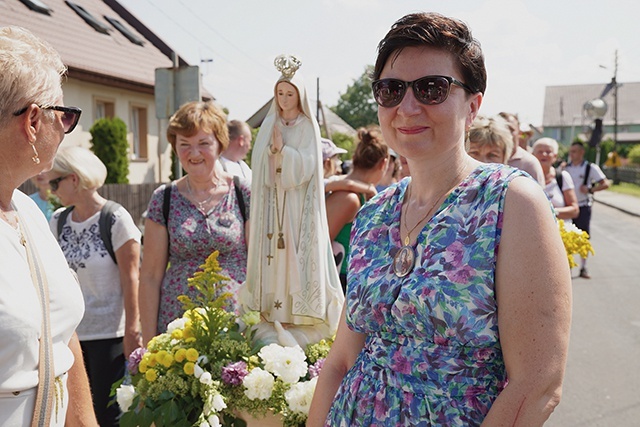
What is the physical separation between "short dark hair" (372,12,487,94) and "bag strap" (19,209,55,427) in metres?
1.19

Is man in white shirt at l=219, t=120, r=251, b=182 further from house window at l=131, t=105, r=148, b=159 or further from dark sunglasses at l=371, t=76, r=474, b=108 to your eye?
house window at l=131, t=105, r=148, b=159

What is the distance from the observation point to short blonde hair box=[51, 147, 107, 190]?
3.94 metres

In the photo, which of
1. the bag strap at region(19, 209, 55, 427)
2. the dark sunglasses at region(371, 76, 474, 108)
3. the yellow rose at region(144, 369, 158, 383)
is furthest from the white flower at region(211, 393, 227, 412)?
the dark sunglasses at region(371, 76, 474, 108)

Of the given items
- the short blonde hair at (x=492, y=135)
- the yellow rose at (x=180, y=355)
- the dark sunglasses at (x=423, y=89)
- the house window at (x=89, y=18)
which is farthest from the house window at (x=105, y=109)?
the dark sunglasses at (x=423, y=89)

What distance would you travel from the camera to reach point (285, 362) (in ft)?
9.40

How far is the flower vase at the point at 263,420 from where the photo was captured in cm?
287

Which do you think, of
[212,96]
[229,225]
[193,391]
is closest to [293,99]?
[229,225]

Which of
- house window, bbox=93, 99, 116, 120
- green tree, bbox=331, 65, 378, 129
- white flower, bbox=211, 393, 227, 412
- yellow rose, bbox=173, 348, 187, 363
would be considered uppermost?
green tree, bbox=331, 65, 378, 129

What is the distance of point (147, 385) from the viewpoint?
9.95ft

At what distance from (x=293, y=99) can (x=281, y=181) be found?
396 mm

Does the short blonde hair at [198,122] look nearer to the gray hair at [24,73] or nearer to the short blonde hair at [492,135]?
the short blonde hair at [492,135]

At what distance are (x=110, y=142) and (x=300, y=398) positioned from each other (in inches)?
644

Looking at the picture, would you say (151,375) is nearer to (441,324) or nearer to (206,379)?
(206,379)

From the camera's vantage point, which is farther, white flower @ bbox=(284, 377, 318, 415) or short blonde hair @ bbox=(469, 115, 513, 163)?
short blonde hair @ bbox=(469, 115, 513, 163)
